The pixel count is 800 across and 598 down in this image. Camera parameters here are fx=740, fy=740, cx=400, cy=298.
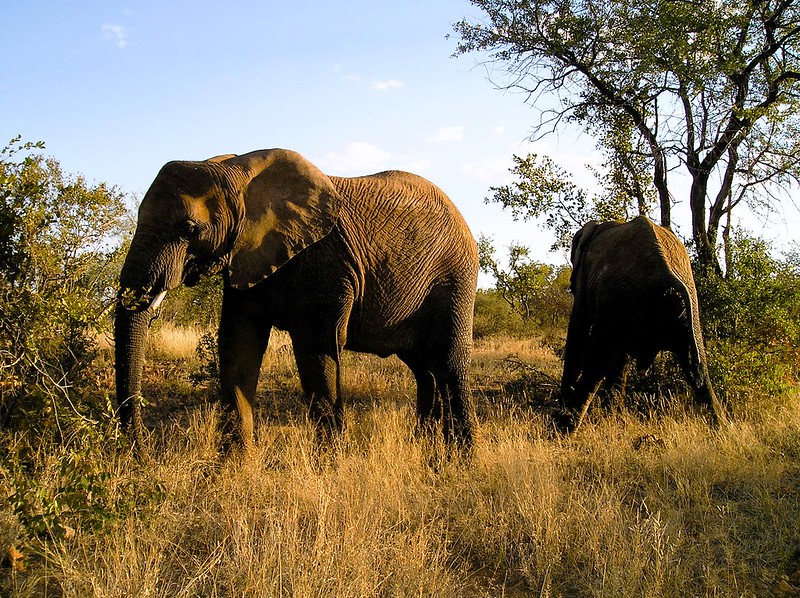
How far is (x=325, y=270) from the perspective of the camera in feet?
21.0

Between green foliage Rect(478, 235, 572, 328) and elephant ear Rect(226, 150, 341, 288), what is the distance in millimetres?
10099

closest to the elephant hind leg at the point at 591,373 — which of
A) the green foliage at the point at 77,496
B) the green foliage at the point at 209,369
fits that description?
the green foliage at the point at 209,369

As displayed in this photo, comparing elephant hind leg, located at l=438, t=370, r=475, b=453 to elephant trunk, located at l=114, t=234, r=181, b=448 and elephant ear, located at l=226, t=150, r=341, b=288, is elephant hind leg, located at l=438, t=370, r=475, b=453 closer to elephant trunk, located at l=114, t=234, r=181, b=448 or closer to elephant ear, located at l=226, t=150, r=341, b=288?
elephant ear, located at l=226, t=150, r=341, b=288

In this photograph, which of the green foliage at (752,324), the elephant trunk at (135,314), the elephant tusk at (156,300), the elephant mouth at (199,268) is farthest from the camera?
the green foliage at (752,324)

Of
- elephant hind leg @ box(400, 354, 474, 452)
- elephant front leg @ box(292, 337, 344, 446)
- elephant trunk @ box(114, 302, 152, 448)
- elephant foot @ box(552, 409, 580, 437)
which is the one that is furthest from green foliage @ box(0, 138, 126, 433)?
elephant foot @ box(552, 409, 580, 437)

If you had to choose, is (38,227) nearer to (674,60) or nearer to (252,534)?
(252,534)

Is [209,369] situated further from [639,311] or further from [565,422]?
[639,311]

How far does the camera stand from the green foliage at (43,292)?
15.2 feet

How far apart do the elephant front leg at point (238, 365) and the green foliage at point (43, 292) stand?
106 centimetres

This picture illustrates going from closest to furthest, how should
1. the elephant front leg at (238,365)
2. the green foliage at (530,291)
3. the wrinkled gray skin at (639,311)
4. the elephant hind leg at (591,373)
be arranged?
the elephant front leg at (238,365)
the wrinkled gray skin at (639,311)
the elephant hind leg at (591,373)
the green foliage at (530,291)

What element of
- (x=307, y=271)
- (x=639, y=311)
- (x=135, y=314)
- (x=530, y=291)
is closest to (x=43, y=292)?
(x=135, y=314)

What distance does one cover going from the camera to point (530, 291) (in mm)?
16438

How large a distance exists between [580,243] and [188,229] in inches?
247

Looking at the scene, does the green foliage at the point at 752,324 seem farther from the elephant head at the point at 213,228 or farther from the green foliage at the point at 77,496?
the green foliage at the point at 77,496
